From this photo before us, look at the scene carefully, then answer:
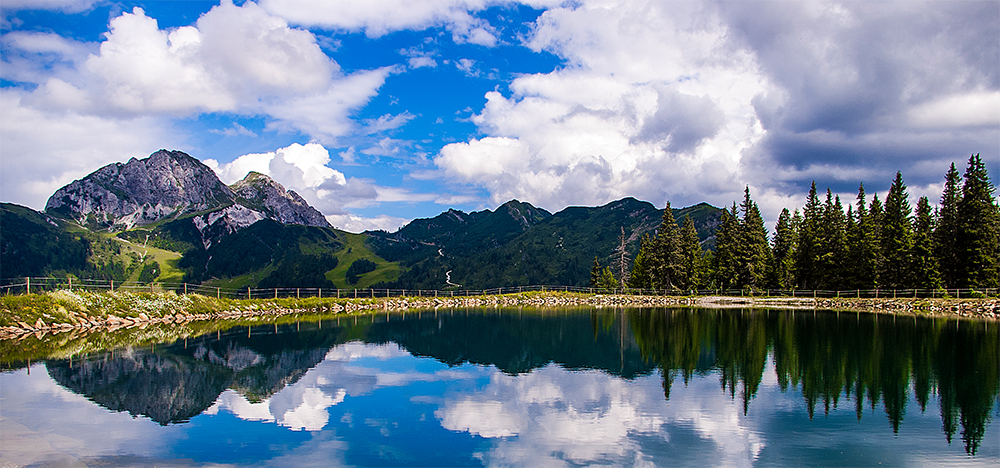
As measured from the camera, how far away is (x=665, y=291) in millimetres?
92625

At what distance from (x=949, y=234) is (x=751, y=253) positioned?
24.3 m

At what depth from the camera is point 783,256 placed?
9238 centimetres

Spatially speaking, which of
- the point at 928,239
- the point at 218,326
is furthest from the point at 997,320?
the point at 218,326

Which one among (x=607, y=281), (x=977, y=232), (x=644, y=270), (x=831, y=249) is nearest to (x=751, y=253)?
(x=831, y=249)

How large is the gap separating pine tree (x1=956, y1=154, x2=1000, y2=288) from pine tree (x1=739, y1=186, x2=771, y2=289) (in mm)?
24630

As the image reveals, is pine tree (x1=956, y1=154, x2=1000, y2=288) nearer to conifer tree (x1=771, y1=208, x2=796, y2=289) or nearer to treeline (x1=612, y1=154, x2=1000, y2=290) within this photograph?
treeline (x1=612, y1=154, x2=1000, y2=290)

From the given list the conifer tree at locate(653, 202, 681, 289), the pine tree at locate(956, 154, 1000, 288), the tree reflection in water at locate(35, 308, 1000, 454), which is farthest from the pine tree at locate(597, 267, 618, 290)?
the tree reflection in water at locate(35, 308, 1000, 454)

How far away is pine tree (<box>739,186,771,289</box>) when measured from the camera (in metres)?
87.6

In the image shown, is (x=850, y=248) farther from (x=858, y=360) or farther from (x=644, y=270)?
(x=858, y=360)

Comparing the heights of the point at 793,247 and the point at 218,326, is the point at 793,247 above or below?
above

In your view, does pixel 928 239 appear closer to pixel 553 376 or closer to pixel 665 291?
pixel 665 291

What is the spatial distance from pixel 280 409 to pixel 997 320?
5769cm

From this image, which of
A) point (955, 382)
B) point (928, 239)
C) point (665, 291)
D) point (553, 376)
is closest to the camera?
point (955, 382)

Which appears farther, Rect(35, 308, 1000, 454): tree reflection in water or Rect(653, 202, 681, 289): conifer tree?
Rect(653, 202, 681, 289): conifer tree
